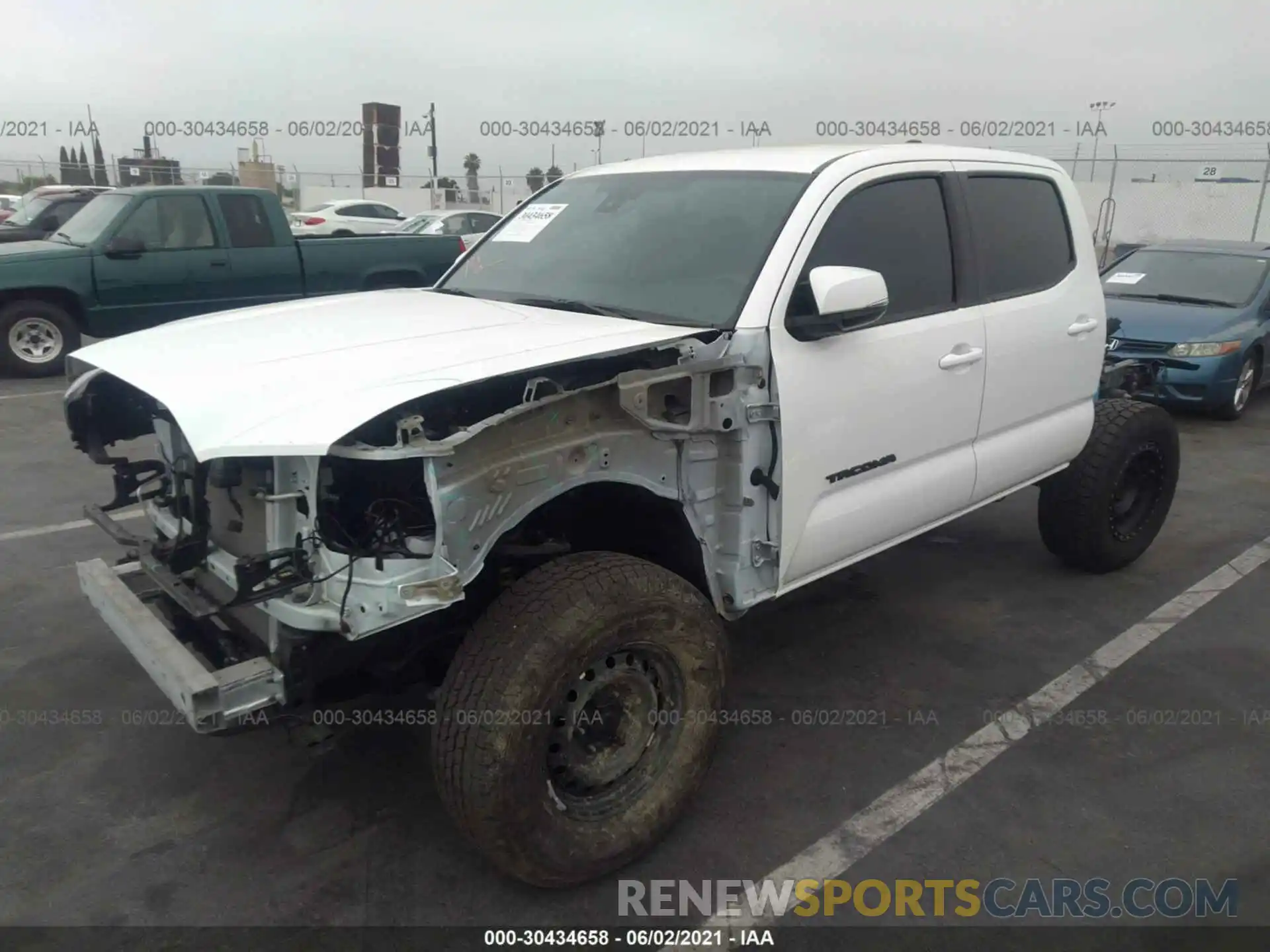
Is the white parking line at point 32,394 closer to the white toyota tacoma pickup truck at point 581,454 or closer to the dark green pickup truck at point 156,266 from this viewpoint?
the dark green pickup truck at point 156,266

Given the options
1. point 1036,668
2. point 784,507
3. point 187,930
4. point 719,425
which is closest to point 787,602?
point 1036,668

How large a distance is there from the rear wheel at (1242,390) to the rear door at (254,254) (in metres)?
9.14

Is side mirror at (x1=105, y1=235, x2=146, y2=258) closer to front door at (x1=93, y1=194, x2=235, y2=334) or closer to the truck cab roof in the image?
front door at (x1=93, y1=194, x2=235, y2=334)

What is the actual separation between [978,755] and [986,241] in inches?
79.0

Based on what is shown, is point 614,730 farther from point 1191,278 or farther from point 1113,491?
point 1191,278

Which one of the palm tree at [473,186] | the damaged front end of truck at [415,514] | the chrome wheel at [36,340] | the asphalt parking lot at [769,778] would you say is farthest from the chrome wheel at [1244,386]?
the palm tree at [473,186]

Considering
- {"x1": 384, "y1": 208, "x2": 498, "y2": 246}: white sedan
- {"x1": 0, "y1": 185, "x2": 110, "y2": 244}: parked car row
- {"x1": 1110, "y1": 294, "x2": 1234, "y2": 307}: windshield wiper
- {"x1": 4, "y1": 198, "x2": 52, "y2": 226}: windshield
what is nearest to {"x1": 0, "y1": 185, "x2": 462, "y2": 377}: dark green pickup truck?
{"x1": 0, "y1": 185, "x2": 110, "y2": 244}: parked car row

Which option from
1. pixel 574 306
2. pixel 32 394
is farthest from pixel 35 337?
pixel 574 306

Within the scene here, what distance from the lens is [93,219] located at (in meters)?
9.94

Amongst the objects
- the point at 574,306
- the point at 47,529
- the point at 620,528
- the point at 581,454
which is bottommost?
the point at 47,529

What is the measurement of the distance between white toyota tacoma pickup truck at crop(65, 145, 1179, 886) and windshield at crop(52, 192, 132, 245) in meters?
7.31

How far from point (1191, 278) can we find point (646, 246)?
319 inches

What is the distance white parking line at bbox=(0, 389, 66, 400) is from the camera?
871 cm

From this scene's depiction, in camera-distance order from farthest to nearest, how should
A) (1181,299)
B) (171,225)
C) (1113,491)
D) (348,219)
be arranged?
(348,219) < (171,225) < (1181,299) < (1113,491)
